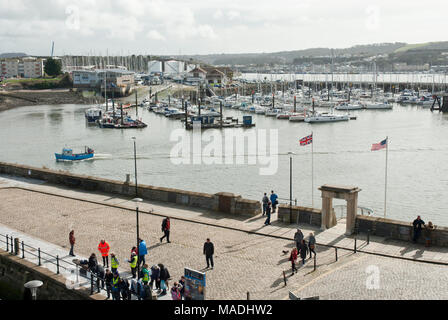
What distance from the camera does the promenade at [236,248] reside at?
14984 millimetres

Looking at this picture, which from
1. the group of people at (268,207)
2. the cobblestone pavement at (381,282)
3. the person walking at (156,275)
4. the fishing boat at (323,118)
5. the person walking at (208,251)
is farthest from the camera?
the fishing boat at (323,118)

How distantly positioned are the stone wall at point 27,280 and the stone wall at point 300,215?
913 cm

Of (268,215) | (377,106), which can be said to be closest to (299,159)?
(268,215)

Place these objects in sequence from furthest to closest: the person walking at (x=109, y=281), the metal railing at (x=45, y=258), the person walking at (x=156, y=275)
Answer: the metal railing at (x=45, y=258), the person walking at (x=156, y=275), the person walking at (x=109, y=281)

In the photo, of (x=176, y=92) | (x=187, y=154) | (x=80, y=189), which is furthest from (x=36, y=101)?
(x=80, y=189)

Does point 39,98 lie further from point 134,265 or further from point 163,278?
point 163,278

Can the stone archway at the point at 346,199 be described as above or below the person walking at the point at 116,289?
above

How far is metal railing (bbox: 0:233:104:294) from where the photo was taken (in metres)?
15.5

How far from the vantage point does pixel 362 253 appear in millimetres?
17797

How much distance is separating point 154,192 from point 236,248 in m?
8.61

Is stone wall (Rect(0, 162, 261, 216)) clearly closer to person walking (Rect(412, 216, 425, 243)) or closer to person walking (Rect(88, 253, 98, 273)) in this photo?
person walking (Rect(412, 216, 425, 243))

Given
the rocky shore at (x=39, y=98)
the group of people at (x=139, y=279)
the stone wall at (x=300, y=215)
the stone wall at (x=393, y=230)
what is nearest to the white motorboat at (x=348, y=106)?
the rocky shore at (x=39, y=98)

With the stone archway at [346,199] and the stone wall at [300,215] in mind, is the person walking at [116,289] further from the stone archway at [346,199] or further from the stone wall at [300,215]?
the stone wall at [300,215]

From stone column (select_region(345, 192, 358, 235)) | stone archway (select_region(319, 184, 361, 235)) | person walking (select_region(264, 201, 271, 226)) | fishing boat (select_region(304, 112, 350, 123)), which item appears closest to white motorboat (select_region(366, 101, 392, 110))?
fishing boat (select_region(304, 112, 350, 123))
